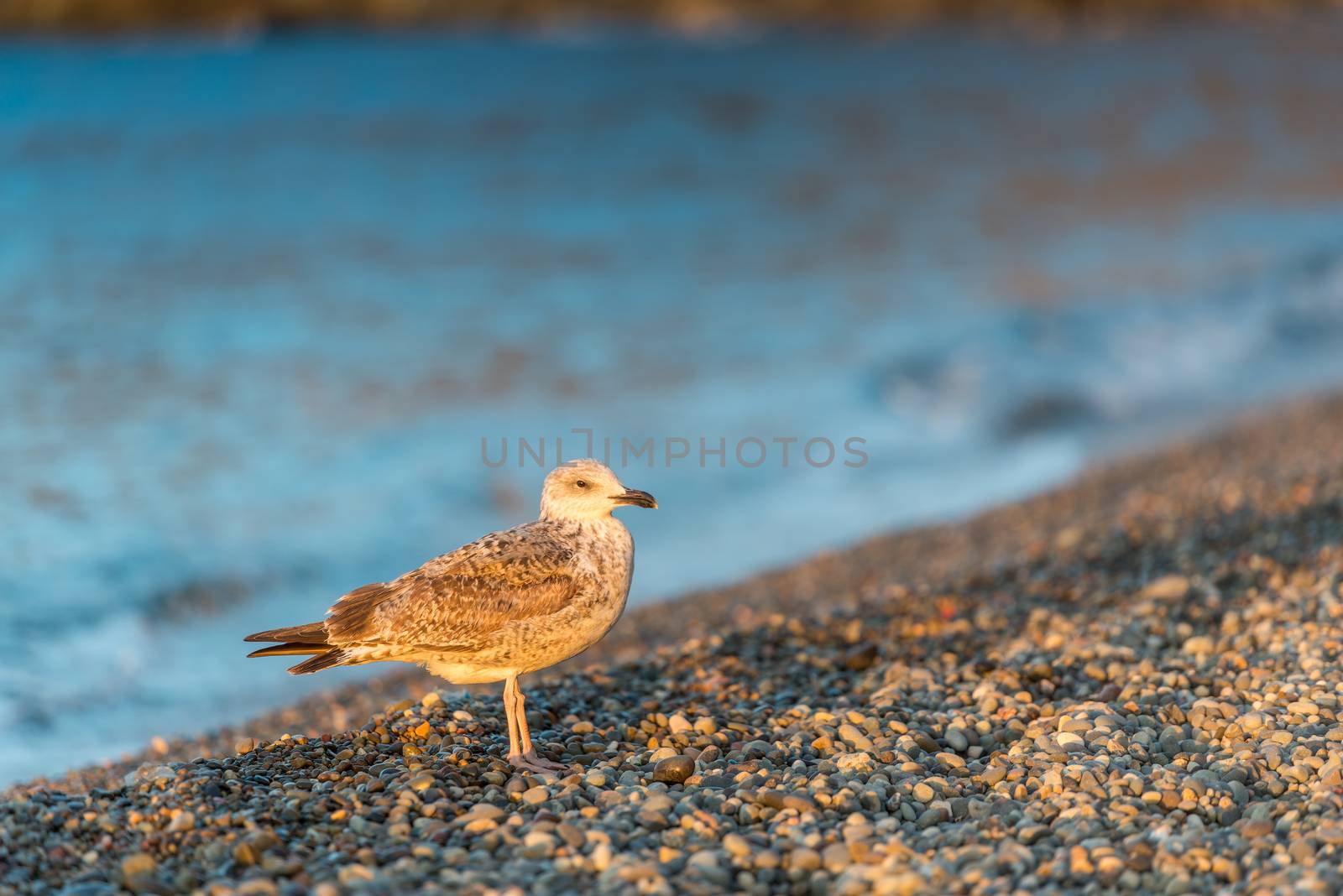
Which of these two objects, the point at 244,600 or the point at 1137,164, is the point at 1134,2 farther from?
the point at 244,600

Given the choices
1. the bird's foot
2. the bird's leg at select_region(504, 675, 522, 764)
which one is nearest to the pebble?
the bird's foot

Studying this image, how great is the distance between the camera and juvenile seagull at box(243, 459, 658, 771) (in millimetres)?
5660

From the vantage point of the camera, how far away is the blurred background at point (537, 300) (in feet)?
35.5

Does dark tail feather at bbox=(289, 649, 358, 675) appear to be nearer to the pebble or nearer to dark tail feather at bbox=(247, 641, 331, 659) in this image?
dark tail feather at bbox=(247, 641, 331, 659)

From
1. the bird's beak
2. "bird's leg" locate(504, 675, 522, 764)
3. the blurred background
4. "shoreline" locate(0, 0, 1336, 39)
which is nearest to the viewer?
"bird's leg" locate(504, 675, 522, 764)

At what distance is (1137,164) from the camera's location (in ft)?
83.5

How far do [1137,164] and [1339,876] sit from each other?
23.0m

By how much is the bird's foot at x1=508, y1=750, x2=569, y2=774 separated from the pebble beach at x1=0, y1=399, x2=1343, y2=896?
0.08 m

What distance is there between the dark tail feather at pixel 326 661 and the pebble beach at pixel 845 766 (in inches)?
14.8

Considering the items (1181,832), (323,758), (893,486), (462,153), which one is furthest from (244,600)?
(462,153)

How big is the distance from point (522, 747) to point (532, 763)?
15cm

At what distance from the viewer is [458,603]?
5699mm

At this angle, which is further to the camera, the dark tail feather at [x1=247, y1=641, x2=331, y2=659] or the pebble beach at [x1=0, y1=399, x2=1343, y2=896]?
the dark tail feather at [x1=247, y1=641, x2=331, y2=659]

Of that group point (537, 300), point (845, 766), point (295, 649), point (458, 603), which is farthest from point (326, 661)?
point (537, 300)
